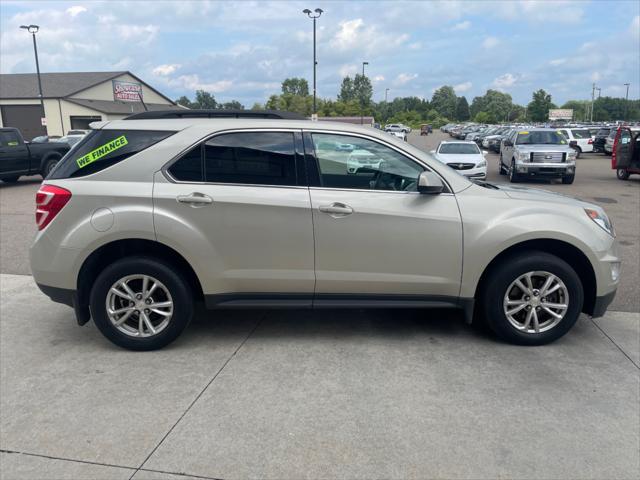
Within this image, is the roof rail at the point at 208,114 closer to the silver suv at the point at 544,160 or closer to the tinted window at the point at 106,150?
the tinted window at the point at 106,150

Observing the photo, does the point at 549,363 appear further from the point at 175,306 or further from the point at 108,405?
the point at 108,405

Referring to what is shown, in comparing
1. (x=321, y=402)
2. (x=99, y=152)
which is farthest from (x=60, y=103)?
(x=321, y=402)

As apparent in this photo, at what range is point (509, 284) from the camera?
4195 mm

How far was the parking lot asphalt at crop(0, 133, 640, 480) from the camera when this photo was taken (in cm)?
288

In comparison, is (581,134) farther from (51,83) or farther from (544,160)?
(51,83)

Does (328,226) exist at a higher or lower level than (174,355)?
higher

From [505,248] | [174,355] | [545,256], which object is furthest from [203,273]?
[545,256]

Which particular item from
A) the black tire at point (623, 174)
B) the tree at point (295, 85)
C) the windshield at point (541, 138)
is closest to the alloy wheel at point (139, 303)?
the windshield at point (541, 138)

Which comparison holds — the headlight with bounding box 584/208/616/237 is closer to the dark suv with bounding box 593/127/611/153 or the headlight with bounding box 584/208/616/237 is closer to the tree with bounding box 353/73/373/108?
the dark suv with bounding box 593/127/611/153

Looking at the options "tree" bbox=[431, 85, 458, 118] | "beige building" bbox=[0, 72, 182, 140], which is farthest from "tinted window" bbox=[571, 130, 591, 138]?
"tree" bbox=[431, 85, 458, 118]

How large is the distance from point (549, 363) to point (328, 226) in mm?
1963

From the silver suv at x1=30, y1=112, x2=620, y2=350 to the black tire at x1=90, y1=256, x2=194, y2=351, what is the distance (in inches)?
0.4

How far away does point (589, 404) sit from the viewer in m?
3.46

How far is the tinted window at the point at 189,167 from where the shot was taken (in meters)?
4.16
